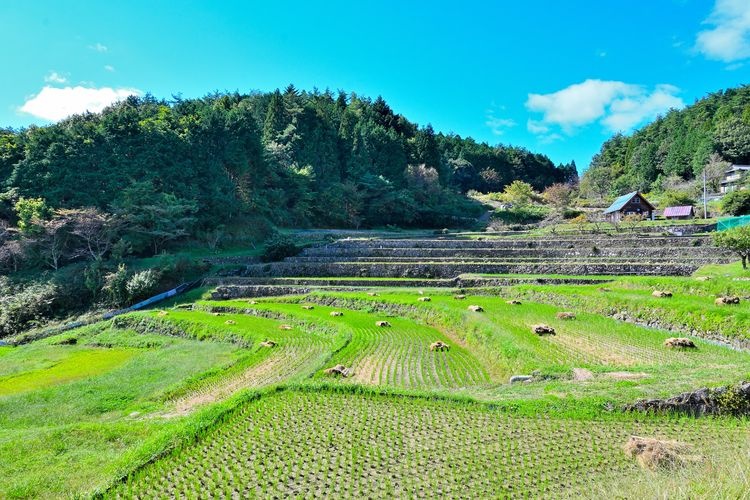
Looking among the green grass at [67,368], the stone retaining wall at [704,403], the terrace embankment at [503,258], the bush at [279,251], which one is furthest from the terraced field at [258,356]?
the bush at [279,251]

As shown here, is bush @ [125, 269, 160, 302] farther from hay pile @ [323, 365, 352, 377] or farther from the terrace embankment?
hay pile @ [323, 365, 352, 377]

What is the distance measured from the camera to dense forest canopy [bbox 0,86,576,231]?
115 feet

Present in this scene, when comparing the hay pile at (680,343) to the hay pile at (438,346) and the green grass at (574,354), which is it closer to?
the green grass at (574,354)

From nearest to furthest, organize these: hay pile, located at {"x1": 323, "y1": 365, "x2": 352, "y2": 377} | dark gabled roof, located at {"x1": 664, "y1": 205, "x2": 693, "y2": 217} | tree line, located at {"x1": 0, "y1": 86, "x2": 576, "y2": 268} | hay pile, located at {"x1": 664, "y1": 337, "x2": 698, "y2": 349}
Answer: hay pile, located at {"x1": 323, "y1": 365, "x2": 352, "y2": 377} → hay pile, located at {"x1": 664, "y1": 337, "x2": 698, "y2": 349} → tree line, located at {"x1": 0, "y1": 86, "x2": 576, "y2": 268} → dark gabled roof, located at {"x1": 664, "y1": 205, "x2": 693, "y2": 217}

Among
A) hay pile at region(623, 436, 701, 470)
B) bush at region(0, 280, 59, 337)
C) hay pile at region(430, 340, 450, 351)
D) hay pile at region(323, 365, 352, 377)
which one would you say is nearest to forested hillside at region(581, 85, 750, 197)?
hay pile at region(430, 340, 450, 351)

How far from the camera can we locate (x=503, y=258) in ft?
99.9

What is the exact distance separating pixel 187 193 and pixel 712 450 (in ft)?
136

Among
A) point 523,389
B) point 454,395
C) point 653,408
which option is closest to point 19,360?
point 454,395

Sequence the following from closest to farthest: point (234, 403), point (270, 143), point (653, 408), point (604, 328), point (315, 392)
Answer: point (653, 408) < point (234, 403) < point (315, 392) < point (604, 328) < point (270, 143)

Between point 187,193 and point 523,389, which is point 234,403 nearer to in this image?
point 523,389

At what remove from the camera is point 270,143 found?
56.5 m

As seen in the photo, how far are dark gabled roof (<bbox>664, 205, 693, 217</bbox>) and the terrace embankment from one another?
15.3 meters

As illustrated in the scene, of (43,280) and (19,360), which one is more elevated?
(43,280)

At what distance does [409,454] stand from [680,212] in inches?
1904
